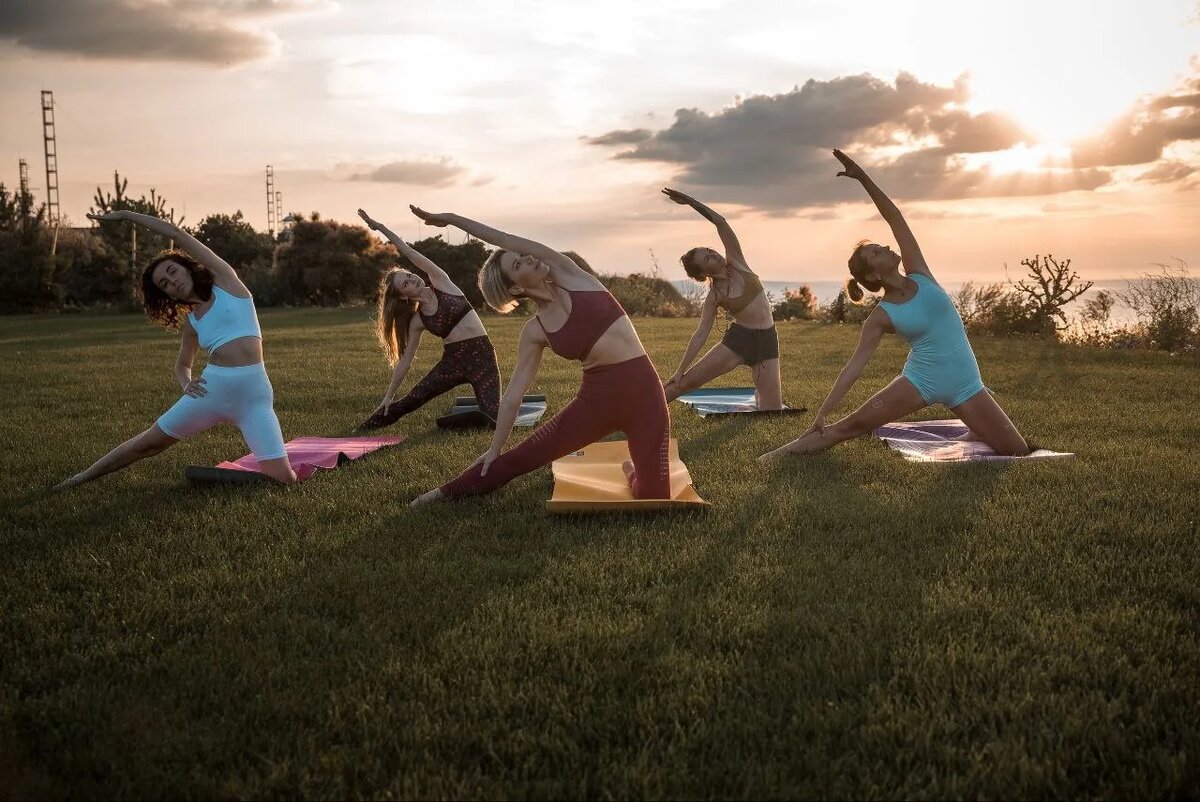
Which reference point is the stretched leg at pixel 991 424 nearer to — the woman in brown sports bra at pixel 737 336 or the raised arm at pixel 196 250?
the woman in brown sports bra at pixel 737 336

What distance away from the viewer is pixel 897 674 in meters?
3.06

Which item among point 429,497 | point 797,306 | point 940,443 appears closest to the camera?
point 429,497

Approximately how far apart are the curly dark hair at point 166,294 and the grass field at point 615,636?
117 cm

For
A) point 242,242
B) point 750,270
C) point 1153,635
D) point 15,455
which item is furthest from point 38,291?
point 1153,635

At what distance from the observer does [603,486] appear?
543 centimetres

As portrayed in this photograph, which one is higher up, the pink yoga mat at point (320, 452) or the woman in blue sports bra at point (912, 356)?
the woman in blue sports bra at point (912, 356)

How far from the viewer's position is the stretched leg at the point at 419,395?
817 cm

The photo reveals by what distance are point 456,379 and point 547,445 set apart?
3321mm

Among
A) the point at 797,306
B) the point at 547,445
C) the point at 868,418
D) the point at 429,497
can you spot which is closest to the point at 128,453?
the point at 429,497

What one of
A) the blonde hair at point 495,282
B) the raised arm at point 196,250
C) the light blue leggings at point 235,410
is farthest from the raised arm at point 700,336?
the raised arm at point 196,250

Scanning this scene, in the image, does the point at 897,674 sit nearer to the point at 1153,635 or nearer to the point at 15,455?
the point at 1153,635

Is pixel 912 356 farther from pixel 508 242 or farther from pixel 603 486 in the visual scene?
pixel 508 242

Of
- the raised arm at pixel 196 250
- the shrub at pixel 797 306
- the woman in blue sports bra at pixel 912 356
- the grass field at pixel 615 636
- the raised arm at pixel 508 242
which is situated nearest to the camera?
the grass field at pixel 615 636

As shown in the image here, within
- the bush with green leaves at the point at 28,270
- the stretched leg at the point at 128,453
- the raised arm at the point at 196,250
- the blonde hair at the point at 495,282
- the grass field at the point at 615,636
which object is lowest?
the grass field at the point at 615,636
